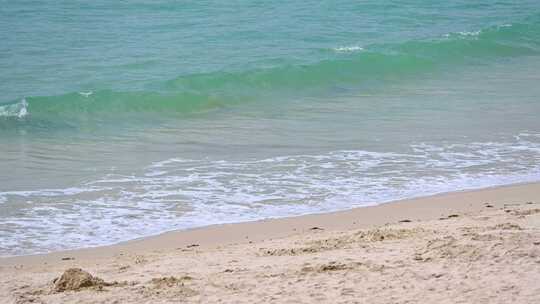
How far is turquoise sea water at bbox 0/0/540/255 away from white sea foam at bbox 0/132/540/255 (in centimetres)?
3

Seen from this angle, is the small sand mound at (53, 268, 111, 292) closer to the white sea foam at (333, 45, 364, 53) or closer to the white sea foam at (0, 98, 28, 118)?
the white sea foam at (0, 98, 28, 118)

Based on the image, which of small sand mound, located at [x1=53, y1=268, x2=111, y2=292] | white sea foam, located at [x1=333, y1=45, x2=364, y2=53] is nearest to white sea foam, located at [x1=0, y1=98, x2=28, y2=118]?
white sea foam, located at [x1=333, y1=45, x2=364, y2=53]

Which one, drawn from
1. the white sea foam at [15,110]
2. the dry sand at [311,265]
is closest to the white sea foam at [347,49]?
the white sea foam at [15,110]

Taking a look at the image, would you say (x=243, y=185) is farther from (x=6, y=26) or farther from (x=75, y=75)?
(x=6, y=26)

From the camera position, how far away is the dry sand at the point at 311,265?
633cm

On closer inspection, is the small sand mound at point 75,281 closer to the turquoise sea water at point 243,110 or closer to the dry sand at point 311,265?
the dry sand at point 311,265

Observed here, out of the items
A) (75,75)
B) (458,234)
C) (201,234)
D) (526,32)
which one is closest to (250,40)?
(75,75)

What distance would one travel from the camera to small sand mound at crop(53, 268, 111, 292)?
6.77m

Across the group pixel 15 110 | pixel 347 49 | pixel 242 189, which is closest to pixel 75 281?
pixel 242 189

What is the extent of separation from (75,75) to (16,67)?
130cm

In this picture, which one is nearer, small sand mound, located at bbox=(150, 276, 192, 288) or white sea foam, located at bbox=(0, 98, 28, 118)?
small sand mound, located at bbox=(150, 276, 192, 288)

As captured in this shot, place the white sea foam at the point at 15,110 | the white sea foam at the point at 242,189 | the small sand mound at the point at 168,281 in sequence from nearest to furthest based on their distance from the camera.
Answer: the small sand mound at the point at 168,281, the white sea foam at the point at 242,189, the white sea foam at the point at 15,110

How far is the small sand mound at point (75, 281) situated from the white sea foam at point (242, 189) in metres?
1.72

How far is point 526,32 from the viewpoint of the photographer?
2500cm
